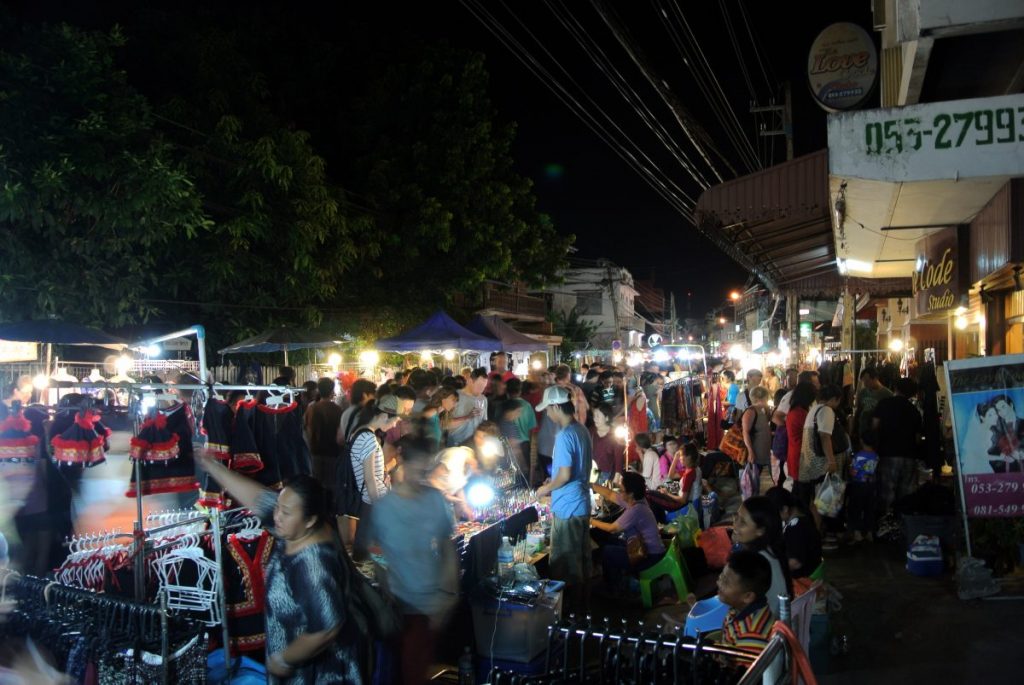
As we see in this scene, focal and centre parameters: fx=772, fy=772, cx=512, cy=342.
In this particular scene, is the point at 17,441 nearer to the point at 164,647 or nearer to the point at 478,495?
the point at 164,647

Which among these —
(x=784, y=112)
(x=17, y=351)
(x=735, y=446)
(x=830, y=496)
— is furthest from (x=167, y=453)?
(x=784, y=112)

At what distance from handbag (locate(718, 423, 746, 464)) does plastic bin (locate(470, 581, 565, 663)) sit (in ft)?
20.2

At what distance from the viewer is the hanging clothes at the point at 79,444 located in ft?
25.9

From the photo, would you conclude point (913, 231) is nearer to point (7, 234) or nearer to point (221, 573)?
point (221, 573)

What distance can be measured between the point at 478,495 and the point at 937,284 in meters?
6.21

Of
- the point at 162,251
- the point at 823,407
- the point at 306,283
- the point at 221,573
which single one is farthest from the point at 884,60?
the point at 162,251

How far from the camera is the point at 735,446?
37.8ft

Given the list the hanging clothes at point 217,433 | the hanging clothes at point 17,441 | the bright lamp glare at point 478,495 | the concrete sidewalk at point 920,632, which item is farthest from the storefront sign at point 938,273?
the hanging clothes at point 17,441

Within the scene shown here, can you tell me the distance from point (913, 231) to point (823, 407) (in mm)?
2363

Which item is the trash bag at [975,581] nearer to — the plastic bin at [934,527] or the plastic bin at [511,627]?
the plastic bin at [934,527]

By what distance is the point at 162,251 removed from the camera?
13.7m

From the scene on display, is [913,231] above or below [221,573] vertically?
above

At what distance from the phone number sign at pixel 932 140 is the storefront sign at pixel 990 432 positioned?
8.48ft

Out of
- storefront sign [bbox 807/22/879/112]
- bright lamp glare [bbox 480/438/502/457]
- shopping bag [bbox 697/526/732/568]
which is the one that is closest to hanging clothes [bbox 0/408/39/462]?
bright lamp glare [bbox 480/438/502/457]
